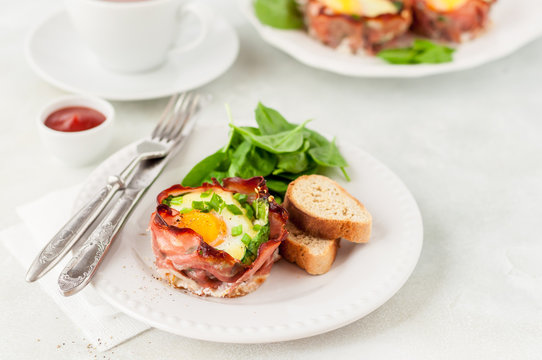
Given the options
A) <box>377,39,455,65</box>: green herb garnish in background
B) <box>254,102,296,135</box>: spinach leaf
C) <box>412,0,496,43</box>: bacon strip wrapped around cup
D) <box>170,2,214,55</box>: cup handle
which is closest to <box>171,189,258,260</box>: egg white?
<box>254,102,296,135</box>: spinach leaf

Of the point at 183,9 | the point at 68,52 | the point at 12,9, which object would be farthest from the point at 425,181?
the point at 12,9

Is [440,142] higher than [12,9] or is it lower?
lower

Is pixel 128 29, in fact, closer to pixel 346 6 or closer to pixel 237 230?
pixel 346 6

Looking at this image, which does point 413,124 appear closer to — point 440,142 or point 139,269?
point 440,142

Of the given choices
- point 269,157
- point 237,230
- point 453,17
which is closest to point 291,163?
point 269,157

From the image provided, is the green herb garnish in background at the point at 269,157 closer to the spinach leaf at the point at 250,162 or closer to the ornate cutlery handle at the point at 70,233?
the spinach leaf at the point at 250,162

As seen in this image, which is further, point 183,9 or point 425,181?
point 183,9
